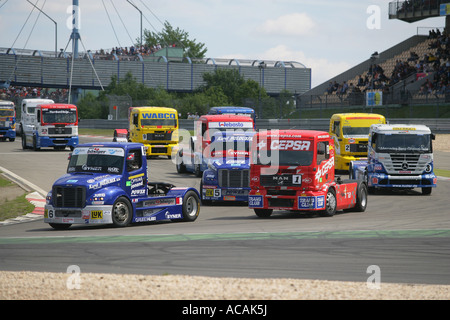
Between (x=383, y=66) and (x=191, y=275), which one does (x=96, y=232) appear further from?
(x=383, y=66)

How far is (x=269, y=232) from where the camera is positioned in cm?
1628

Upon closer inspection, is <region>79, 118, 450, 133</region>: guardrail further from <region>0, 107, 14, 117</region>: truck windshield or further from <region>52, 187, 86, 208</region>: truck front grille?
<region>52, 187, 86, 208</region>: truck front grille

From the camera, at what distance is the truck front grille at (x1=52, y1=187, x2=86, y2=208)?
661 inches

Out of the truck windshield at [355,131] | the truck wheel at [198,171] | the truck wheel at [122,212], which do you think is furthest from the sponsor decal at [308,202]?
the truck windshield at [355,131]

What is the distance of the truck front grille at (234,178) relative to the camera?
2122 cm

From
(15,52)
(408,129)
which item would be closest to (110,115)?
(15,52)

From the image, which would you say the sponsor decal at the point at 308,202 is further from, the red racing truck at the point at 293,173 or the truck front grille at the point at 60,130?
the truck front grille at the point at 60,130

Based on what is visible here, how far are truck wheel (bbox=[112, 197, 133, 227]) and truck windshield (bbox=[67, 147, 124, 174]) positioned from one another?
709 mm

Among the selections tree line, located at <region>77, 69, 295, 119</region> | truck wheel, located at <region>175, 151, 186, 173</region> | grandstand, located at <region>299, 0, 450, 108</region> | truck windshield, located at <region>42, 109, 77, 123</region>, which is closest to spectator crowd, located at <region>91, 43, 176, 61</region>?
tree line, located at <region>77, 69, 295, 119</region>

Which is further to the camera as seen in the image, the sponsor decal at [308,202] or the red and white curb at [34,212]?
the red and white curb at [34,212]

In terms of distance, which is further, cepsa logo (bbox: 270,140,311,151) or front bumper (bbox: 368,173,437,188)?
front bumper (bbox: 368,173,437,188)

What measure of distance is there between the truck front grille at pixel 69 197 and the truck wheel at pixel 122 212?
2.42 ft
